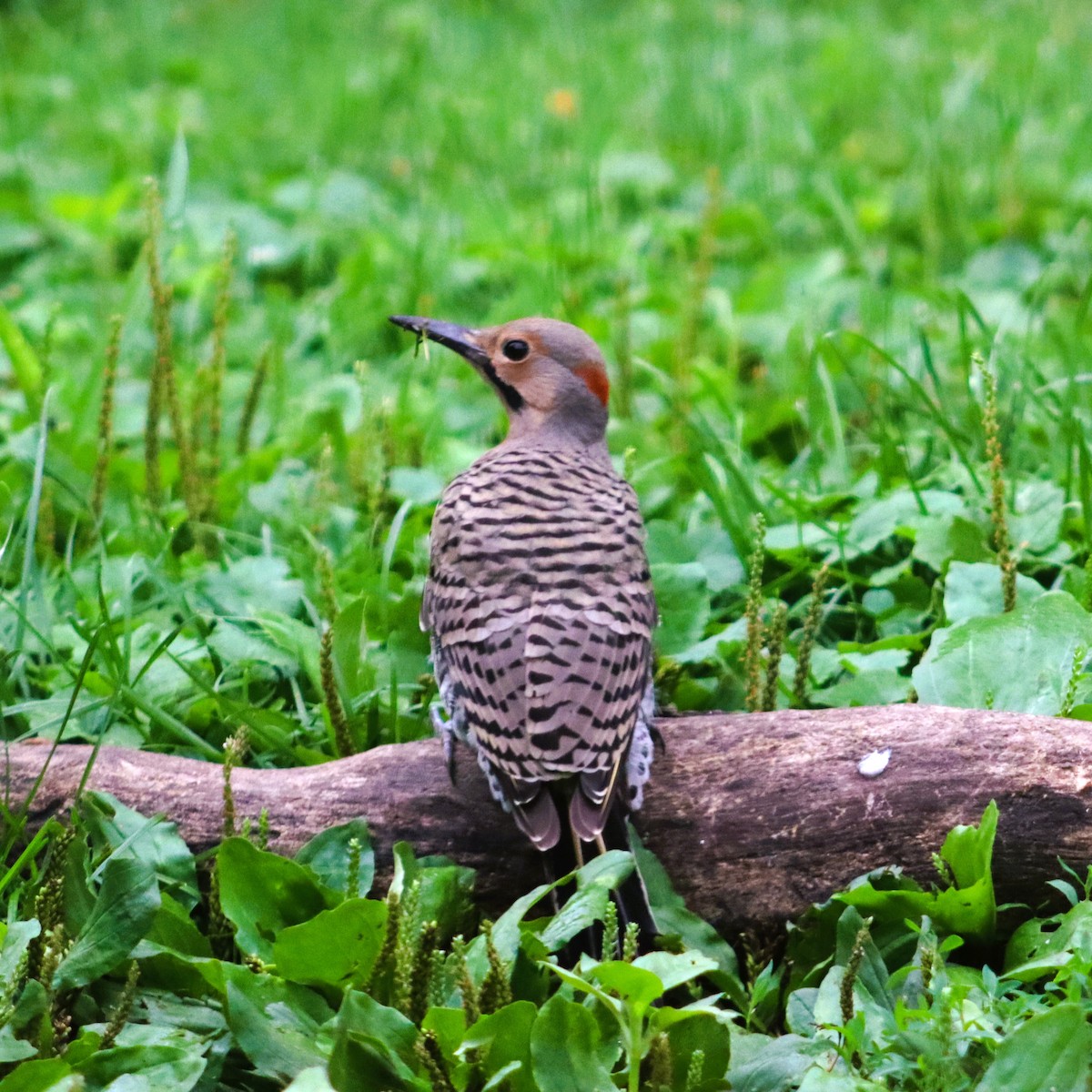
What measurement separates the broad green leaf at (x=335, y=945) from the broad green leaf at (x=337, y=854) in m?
0.27

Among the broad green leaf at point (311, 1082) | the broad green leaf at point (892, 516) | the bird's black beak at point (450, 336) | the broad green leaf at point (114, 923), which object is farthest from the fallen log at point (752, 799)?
the bird's black beak at point (450, 336)

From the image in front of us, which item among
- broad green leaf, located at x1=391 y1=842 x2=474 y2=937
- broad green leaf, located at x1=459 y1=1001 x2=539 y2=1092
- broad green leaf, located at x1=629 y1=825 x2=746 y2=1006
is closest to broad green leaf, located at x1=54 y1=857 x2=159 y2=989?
broad green leaf, located at x1=391 y1=842 x2=474 y2=937

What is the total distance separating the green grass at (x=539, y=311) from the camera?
3754 mm

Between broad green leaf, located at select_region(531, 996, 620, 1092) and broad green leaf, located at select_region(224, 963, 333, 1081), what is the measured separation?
0.39 metres

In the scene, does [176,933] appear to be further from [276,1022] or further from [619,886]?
[619,886]

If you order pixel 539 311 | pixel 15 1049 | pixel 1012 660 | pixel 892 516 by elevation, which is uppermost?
pixel 539 311

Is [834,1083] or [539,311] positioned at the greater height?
[539,311]

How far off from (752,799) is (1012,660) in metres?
0.73

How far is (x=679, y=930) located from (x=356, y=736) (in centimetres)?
96

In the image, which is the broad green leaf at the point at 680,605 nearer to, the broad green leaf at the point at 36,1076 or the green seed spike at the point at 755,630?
the green seed spike at the point at 755,630

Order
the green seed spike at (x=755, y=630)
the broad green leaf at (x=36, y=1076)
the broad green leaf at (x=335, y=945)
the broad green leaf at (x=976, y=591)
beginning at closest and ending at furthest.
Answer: the broad green leaf at (x=36, y=1076) → the broad green leaf at (x=335, y=945) → the green seed spike at (x=755, y=630) → the broad green leaf at (x=976, y=591)

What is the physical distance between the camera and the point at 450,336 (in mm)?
4387

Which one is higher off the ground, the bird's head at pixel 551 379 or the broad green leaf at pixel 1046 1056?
the bird's head at pixel 551 379

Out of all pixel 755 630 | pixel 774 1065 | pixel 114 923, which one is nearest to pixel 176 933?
pixel 114 923
